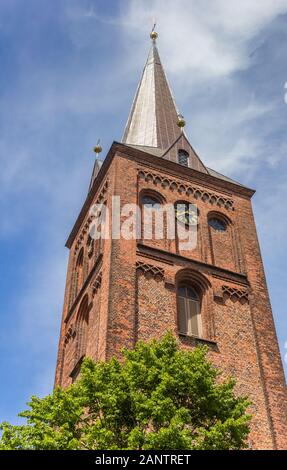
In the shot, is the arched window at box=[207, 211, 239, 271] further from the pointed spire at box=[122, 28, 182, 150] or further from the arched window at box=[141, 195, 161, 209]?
the pointed spire at box=[122, 28, 182, 150]

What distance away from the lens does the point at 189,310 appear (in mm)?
21016

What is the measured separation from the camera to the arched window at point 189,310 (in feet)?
66.8

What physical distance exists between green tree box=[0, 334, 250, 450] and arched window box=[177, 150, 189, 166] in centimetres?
1461

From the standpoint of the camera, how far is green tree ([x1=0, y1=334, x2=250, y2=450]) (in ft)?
39.8

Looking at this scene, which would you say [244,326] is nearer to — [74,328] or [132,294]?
[132,294]

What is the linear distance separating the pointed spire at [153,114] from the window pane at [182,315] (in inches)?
388

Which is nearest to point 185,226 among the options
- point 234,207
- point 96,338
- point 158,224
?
point 158,224

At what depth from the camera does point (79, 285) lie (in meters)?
25.1

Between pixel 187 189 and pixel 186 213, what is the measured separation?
1463mm

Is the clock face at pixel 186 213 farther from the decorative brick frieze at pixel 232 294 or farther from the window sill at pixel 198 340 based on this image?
the window sill at pixel 198 340

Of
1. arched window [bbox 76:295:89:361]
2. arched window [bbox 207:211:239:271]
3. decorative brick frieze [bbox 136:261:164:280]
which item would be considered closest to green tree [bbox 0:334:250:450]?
decorative brick frieze [bbox 136:261:164:280]

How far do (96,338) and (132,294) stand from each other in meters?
1.69

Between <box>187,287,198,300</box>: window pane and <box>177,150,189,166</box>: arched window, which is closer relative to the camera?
<box>187,287,198,300</box>: window pane
